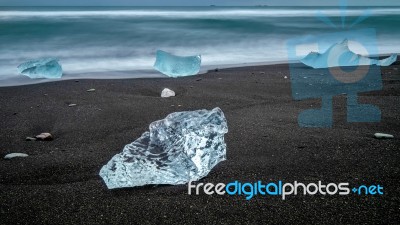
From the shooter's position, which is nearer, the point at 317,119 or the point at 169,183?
the point at 169,183

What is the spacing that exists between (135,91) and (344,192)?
2.98 meters

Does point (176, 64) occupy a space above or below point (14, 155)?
above

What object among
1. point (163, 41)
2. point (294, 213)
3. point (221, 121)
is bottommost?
point (294, 213)

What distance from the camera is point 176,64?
5.29m

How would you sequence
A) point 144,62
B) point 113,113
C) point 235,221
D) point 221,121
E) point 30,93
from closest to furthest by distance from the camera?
point 235,221 → point 221,121 → point 113,113 → point 30,93 → point 144,62

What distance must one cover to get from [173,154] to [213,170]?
24 cm

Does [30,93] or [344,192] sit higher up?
[30,93]

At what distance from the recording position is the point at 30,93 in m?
3.92

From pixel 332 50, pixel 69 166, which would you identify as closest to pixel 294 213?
pixel 69 166

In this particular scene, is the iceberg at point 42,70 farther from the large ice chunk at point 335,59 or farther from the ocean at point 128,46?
the large ice chunk at point 335,59

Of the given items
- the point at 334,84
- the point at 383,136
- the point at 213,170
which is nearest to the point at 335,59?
Result: the point at 334,84

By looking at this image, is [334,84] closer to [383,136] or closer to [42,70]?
[383,136]

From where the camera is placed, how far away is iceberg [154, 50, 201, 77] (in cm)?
525

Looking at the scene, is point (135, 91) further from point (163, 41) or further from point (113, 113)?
point (163, 41)
